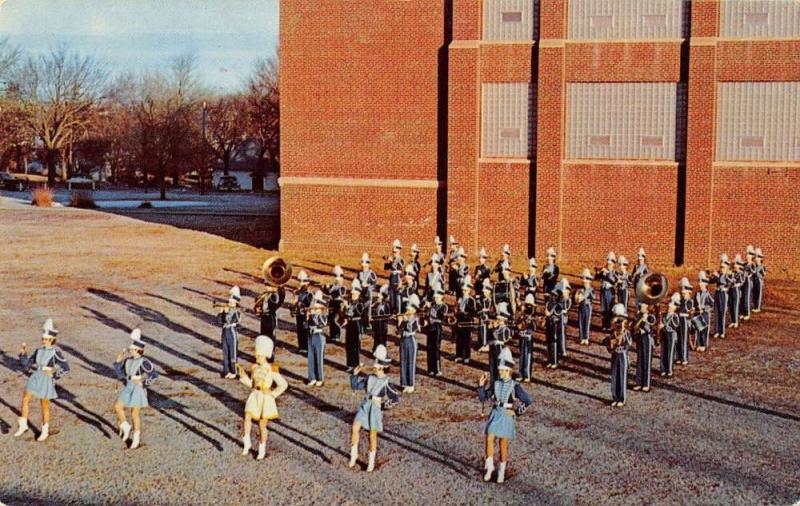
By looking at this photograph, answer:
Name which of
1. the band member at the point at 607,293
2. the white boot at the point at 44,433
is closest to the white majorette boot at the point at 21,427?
the white boot at the point at 44,433

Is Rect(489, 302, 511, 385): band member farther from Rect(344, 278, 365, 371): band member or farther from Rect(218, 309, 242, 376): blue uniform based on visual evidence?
Rect(218, 309, 242, 376): blue uniform

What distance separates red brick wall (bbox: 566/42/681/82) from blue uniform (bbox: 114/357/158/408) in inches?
869

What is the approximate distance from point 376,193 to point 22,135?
61.4m

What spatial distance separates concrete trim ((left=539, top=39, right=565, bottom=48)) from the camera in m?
30.5

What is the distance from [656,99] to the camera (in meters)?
30.2

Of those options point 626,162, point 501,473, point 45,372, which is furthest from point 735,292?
point 45,372

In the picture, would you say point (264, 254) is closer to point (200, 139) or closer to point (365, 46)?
point (365, 46)

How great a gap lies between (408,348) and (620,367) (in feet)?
10.7

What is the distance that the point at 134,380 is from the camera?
11.7 metres

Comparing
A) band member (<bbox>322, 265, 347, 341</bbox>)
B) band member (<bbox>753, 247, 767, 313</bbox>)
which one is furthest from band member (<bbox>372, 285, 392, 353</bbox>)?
band member (<bbox>753, 247, 767, 313</bbox>)

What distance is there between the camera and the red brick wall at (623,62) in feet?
98.1

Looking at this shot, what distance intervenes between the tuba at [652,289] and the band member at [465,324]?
9.91 ft

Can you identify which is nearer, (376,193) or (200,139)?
(376,193)

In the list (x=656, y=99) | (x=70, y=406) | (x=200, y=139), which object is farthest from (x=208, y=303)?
(x=200, y=139)
